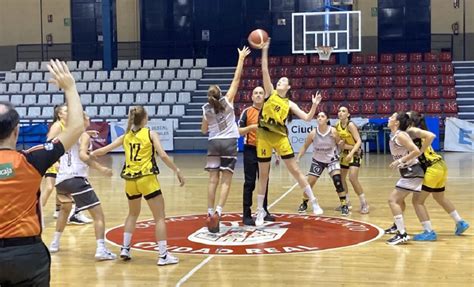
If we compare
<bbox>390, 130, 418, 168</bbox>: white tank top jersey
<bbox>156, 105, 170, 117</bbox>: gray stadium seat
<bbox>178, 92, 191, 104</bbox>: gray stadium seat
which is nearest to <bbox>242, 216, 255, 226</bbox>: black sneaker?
<bbox>390, 130, 418, 168</bbox>: white tank top jersey

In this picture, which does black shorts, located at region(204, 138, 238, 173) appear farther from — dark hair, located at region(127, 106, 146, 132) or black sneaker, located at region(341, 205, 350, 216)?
black sneaker, located at region(341, 205, 350, 216)

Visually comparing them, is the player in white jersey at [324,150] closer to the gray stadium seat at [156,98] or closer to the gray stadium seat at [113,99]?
the gray stadium seat at [156,98]

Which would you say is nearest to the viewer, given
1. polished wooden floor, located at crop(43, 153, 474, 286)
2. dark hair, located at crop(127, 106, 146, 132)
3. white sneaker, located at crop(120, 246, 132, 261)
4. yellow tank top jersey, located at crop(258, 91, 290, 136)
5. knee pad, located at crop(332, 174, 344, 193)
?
polished wooden floor, located at crop(43, 153, 474, 286)

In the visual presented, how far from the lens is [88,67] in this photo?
84.2 ft

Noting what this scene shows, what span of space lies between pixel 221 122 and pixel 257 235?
139 centimetres

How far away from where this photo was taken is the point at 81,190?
685cm

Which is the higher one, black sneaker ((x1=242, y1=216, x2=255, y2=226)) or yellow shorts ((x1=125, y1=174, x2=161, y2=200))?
yellow shorts ((x1=125, y1=174, x2=161, y2=200))

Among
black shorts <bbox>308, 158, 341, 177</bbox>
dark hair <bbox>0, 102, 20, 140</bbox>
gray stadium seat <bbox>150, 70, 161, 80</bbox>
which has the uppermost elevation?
gray stadium seat <bbox>150, 70, 161, 80</bbox>

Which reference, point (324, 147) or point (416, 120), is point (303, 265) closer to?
point (416, 120)

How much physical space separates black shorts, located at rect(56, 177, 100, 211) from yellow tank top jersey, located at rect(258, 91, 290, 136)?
2.31 meters

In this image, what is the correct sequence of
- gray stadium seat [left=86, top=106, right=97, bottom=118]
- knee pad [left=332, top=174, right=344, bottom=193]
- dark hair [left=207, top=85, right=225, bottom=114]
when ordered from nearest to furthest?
dark hair [left=207, top=85, right=225, bottom=114] < knee pad [left=332, top=174, right=344, bottom=193] < gray stadium seat [left=86, top=106, right=97, bottom=118]

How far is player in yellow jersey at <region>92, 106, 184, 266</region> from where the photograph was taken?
632cm

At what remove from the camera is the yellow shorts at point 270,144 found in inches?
317

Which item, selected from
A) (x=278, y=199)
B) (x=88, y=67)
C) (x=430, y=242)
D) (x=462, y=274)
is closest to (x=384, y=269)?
(x=462, y=274)
